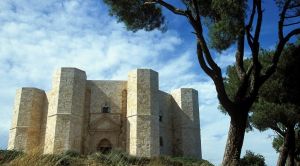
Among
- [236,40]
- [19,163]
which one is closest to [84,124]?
[236,40]

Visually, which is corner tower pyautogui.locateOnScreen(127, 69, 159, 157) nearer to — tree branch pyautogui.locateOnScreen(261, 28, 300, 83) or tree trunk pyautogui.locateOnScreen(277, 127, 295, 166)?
tree trunk pyautogui.locateOnScreen(277, 127, 295, 166)

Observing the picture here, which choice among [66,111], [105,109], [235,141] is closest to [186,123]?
[105,109]

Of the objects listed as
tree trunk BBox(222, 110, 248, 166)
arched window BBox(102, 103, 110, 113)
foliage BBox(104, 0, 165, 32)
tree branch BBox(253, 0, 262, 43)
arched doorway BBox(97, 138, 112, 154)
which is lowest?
tree trunk BBox(222, 110, 248, 166)

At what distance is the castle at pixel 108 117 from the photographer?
881 inches

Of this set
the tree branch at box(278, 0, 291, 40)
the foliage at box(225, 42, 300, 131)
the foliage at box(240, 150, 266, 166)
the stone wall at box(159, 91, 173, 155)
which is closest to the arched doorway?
the stone wall at box(159, 91, 173, 155)

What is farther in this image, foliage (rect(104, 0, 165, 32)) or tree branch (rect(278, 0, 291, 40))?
foliage (rect(104, 0, 165, 32))

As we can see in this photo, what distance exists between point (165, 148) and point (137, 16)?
1602cm

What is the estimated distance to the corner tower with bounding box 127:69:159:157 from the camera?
22.2m

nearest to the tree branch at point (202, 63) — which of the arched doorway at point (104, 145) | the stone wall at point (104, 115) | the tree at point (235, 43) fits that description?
the tree at point (235, 43)

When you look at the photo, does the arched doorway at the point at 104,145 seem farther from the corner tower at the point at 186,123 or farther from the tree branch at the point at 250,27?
the tree branch at the point at 250,27

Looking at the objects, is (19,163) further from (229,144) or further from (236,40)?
(236,40)

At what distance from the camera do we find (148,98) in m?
23.0

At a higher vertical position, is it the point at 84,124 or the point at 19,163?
the point at 84,124

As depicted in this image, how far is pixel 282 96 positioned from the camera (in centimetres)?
1255
